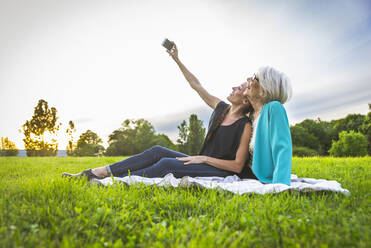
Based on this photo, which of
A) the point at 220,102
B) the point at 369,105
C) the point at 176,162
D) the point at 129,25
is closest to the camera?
the point at 176,162

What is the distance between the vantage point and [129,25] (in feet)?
27.9

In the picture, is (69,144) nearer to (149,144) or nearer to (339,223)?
(149,144)

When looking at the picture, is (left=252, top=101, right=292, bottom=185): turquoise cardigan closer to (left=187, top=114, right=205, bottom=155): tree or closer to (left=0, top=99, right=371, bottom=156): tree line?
(left=0, top=99, right=371, bottom=156): tree line

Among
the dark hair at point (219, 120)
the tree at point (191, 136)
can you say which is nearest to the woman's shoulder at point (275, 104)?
the dark hair at point (219, 120)

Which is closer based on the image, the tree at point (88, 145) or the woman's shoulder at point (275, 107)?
the woman's shoulder at point (275, 107)

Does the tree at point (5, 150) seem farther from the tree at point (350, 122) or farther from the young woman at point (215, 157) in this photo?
the tree at point (350, 122)

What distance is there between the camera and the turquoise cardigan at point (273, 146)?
3.04 meters

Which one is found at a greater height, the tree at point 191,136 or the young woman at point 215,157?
the tree at point 191,136

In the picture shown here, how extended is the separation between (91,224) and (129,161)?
1.99m

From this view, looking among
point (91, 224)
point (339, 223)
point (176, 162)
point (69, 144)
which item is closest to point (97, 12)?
point (176, 162)

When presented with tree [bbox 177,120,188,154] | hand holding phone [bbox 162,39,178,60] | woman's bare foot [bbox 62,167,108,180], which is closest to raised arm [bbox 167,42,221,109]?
hand holding phone [bbox 162,39,178,60]

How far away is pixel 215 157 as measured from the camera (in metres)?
3.94

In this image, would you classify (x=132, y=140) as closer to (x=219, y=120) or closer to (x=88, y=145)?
(x=88, y=145)

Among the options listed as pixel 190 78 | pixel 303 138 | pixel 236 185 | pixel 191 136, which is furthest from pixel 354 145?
pixel 236 185
